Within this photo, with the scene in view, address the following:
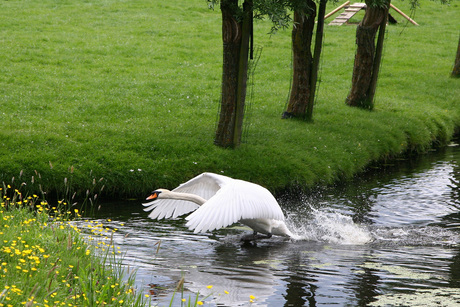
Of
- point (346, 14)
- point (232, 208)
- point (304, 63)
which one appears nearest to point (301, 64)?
point (304, 63)

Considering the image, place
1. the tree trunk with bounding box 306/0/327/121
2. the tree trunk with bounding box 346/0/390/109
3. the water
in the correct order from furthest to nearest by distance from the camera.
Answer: the tree trunk with bounding box 346/0/390/109
the tree trunk with bounding box 306/0/327/121
the water

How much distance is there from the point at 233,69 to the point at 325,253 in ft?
18.3

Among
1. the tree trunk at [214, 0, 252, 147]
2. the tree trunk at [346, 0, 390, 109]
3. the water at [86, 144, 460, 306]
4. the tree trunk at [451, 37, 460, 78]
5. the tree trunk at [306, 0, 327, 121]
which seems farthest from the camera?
the tree trunk at [451, 37, 460, 78]

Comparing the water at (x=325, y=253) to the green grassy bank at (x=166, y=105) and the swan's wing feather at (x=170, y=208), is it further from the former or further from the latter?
the green grassy bank at (x=166, y=105)

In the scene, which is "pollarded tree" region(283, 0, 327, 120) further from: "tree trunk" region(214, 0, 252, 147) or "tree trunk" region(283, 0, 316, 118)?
"tree trunk" region(214, 0, 252, 147)

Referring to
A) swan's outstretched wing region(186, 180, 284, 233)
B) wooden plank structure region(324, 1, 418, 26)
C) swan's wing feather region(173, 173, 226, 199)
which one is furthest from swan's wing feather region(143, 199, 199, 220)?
wooden plank structure region(324, 1, 418, 26)

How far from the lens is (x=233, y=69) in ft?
41.9

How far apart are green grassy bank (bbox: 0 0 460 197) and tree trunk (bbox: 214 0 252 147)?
48 cm

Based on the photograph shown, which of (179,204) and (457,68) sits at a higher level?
(457,68)

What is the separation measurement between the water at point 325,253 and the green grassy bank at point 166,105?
1315 mm

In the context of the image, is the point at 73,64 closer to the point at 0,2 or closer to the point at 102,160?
→ the point at 102,160

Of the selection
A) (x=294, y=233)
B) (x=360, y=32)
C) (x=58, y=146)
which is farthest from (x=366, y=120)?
(x=58, y=146)

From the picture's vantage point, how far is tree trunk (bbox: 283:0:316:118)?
15766 millimetres

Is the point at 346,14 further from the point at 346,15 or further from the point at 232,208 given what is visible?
the point at 232,208
